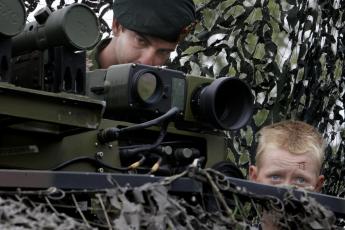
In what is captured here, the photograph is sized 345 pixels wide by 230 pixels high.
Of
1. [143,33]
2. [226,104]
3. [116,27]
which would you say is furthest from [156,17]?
[226,104]

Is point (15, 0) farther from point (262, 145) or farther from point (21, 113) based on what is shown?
point (262, 145)

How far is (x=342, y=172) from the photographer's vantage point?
203 inches

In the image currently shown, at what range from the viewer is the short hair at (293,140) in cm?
336

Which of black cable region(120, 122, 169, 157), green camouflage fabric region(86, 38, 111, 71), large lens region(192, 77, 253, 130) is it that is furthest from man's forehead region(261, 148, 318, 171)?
green camouflage fabric region(86, 38, 111, 71)

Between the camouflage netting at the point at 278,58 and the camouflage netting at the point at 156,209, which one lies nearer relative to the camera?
the camouflage netting at the point at 156,209

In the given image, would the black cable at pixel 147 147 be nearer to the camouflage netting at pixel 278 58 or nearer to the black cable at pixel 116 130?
the black cable at pixel 116 130

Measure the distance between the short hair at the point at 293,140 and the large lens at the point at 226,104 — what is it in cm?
25

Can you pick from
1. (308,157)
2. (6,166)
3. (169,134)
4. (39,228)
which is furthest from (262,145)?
(39,228)

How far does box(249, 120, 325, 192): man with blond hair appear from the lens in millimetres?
3303

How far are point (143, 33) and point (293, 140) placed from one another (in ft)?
2.55

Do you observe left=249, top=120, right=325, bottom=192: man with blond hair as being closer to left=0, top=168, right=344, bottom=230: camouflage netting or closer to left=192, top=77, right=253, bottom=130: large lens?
left=192, top=77, right=253, bottom=130: large lens

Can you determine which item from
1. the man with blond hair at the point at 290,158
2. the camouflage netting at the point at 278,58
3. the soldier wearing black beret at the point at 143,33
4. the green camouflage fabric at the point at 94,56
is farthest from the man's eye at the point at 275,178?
the camouflage netting at the point at 278,58

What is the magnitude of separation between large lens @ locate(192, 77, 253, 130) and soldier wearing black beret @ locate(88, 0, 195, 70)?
0.63m

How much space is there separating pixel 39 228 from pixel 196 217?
0.33m
